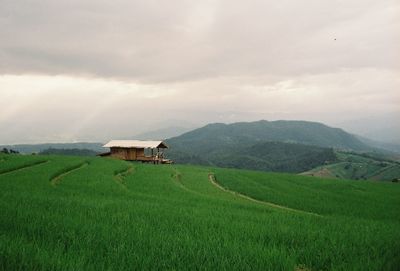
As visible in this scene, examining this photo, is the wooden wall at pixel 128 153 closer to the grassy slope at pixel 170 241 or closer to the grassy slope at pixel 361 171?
the grassy slope at pixel 170 241

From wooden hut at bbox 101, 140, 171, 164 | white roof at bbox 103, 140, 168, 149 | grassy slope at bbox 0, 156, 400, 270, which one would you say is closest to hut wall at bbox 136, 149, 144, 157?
wooden hut at bbox 101, 140, 171, 164

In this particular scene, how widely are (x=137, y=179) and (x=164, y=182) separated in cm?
258

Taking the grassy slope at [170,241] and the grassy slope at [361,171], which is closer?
the grassy slope at [170,241]

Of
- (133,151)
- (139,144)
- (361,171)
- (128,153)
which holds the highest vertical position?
(139,144)

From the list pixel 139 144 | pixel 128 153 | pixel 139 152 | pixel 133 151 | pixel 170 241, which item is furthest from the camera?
pixel 139 152

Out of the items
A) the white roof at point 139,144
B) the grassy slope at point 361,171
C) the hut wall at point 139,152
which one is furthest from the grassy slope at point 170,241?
the grassy slope at point 361,171

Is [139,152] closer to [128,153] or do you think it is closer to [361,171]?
[128,153]

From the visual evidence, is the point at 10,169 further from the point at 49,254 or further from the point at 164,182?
the point at 49,254

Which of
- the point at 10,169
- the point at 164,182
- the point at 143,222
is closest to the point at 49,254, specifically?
the point at 143,222

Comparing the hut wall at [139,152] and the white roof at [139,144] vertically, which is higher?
the white roof at [139,144]

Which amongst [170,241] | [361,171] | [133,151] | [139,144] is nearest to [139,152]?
[133,151]

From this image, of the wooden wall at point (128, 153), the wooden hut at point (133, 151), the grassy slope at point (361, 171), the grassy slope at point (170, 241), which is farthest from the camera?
the grassy slope at point (361, 171)

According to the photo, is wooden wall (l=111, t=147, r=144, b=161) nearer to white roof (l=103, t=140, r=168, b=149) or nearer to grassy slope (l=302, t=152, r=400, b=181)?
white roof (l=103, t=140, r=168, b=149)

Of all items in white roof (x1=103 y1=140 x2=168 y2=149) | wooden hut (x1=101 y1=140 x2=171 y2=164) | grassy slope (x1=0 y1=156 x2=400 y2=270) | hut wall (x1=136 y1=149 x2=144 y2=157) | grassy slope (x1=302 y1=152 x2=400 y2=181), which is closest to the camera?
grassy slope (x1=0 y1=156 x2=400 y2=270)
